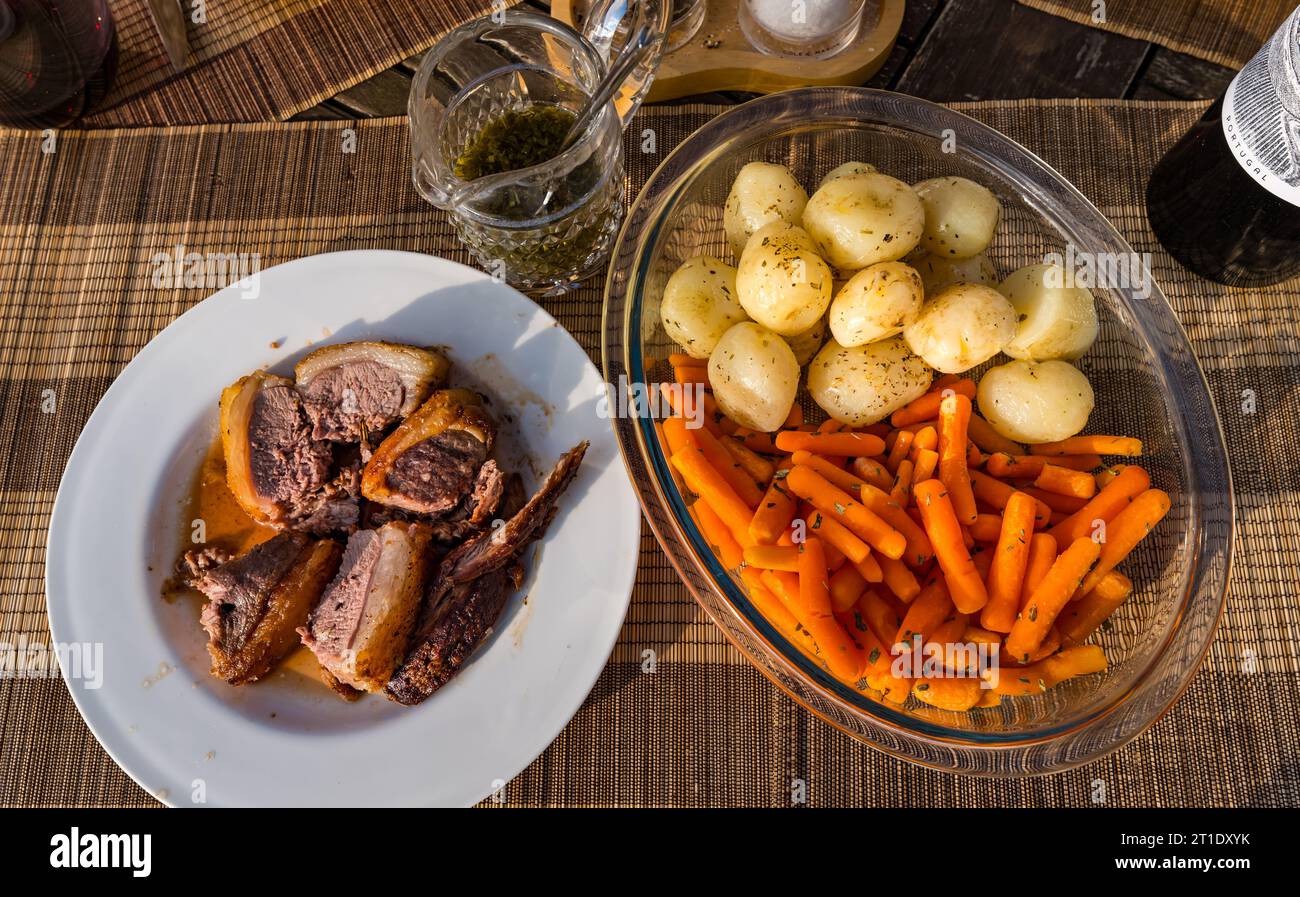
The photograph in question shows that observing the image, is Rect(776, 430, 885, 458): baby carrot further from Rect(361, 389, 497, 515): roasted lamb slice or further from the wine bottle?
the wine bottle

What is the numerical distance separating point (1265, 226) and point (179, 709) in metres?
2.41

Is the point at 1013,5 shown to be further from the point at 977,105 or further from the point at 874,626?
the point at 874,626

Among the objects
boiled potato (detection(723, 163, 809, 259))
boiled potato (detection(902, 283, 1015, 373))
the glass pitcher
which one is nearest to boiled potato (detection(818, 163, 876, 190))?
boiled potato (detection(723, 163, 809, 259))

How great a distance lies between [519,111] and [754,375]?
837 millimetres

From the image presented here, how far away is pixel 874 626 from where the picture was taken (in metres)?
1.48

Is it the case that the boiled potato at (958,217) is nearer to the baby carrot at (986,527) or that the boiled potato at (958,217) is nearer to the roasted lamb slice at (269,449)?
the baby carrot at (986,527)

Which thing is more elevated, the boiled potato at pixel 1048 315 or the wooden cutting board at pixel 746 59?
the wooden cutting board at pixel 746 59

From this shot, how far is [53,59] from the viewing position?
1.96 meters

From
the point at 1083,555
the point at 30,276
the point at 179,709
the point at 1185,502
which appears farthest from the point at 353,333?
the point at 1185,502

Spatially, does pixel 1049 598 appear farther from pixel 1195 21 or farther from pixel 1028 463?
pixel 1195 21

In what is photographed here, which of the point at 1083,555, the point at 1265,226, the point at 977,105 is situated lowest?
the point at 1083,555

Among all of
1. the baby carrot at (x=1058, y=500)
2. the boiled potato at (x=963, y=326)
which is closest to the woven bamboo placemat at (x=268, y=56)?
the boiled potato at (x=963, y=326)

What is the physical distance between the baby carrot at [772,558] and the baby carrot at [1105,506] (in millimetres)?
501

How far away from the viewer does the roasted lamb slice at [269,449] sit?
1.67 m
